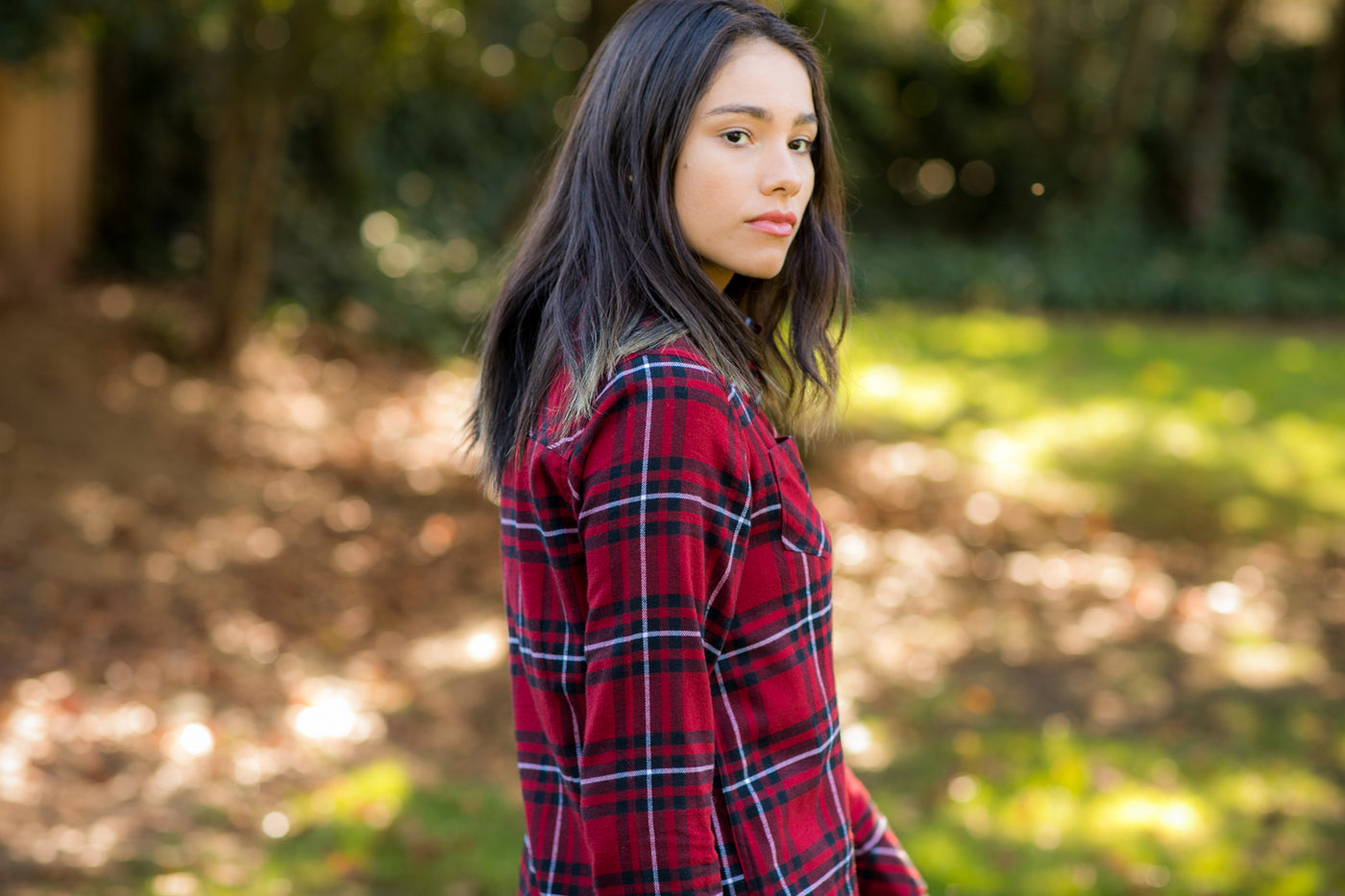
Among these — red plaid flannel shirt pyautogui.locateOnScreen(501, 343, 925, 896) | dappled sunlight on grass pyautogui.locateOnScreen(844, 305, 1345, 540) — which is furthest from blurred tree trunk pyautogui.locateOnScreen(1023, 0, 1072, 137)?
red plaid flannel shirt pyautogui.locateOnScreen(501, 343, 925, 896)

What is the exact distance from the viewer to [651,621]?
1308 mm

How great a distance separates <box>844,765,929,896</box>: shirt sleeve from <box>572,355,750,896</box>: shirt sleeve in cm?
46

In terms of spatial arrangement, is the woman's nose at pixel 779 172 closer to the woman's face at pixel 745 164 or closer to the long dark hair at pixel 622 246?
the woman's face at pixel 745 164

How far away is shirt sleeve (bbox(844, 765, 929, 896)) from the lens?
1.75m

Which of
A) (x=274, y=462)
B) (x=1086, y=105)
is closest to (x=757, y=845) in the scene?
(x=274, y=462)

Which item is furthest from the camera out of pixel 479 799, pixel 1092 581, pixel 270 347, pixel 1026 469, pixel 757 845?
pixel 270 347

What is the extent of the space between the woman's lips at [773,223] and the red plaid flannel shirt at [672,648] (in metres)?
0.22

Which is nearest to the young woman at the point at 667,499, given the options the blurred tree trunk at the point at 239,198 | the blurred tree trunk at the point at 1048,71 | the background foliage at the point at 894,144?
the background foliage at the point at 894,144

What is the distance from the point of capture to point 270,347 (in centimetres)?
1047

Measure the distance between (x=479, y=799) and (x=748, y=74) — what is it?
3.41 m

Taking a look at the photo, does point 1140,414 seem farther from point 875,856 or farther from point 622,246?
point 622,246

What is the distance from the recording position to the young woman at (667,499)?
132 cm

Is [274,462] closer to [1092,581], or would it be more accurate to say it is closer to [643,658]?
[1092,581]

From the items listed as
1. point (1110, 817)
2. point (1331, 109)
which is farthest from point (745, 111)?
point (1331, 109)
